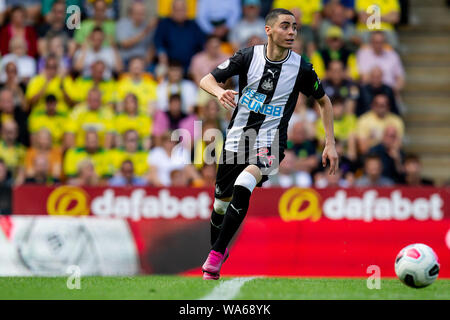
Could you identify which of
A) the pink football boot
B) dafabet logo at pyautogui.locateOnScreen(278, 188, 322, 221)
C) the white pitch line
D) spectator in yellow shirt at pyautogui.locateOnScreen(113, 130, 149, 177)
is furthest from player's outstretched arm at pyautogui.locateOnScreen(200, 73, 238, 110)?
spectator in yellow shirt at pyautogui.locateOnScreen(113, 130, 149, 177)

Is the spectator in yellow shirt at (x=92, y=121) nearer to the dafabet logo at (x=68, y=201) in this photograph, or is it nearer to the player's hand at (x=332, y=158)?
the dafabet logo at (x=68, y=201)

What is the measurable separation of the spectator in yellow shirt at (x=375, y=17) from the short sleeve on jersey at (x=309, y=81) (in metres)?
7.59

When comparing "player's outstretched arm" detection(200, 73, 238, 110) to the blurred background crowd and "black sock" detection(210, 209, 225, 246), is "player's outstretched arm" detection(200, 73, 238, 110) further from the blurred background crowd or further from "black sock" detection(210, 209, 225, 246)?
the blurred background crowd

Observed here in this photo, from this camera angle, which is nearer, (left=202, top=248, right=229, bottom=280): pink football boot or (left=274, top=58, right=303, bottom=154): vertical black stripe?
(left=202, top=248, right=229, bottom=280): pink football boot

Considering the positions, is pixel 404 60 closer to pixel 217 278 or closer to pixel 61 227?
pixel 61 227

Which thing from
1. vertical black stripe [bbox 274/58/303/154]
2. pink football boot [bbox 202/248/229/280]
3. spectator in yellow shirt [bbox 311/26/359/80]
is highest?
spectator in yellow shirt [bbox 311/26/359/80]

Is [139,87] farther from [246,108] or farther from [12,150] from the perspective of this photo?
[246,108]

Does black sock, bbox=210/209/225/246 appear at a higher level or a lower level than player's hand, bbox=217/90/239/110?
lower

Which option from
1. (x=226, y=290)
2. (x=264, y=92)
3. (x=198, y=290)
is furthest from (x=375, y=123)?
(x=198, y=290)

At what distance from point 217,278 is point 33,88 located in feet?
24.5

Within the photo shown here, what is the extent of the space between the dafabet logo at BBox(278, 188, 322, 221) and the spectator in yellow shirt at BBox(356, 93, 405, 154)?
6.33 feet

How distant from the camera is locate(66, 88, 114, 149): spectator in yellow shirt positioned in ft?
45.6

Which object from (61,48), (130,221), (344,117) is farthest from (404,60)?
(130,221)

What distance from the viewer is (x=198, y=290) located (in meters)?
7.12
